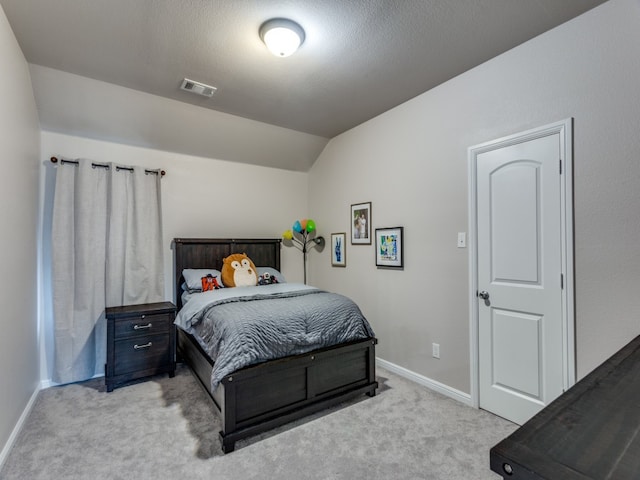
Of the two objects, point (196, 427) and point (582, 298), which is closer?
point (582, 298)

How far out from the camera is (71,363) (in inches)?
118

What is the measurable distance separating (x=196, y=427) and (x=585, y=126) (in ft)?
10.4

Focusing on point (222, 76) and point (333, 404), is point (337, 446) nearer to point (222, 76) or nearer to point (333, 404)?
point (333, 404)

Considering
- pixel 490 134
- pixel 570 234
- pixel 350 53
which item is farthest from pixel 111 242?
pixel 570 234

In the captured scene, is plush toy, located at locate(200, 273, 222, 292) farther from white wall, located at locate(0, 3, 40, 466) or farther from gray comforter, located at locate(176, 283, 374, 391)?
white wall, located at locate(0, 3, 40, 466)

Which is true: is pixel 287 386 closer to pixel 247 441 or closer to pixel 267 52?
pixel 247 441

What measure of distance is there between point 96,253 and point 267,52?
243 centimetres

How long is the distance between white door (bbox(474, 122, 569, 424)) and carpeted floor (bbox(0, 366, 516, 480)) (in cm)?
34

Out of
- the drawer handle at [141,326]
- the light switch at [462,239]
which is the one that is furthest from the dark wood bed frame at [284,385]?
the light switch at [462,239]

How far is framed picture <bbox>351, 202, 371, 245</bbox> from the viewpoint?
353 centimetres

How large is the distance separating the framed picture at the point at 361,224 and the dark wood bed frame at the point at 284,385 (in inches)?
47.5

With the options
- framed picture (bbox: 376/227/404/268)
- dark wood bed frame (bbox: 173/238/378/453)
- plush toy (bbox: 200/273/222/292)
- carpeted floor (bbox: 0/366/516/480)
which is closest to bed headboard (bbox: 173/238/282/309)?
plush toy (bbox: 200/273/222/292)

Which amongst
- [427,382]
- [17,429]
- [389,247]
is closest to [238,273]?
[389,247]

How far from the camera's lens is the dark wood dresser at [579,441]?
628 millimetres
